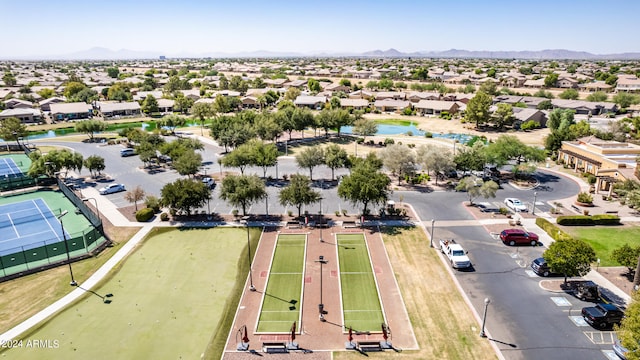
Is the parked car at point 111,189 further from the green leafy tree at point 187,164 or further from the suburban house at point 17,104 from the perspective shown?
the suburban house at point 17,104

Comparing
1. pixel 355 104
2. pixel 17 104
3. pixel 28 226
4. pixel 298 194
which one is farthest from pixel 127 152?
pixel 355 104

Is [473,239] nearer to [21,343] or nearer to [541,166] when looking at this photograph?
[541,166]

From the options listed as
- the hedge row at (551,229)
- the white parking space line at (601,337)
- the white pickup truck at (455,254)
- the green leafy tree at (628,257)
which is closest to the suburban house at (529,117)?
the hedge row at (551,229)

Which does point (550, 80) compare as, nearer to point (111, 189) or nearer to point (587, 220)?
point (587, 220)

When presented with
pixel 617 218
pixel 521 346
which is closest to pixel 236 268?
pixel 521 346

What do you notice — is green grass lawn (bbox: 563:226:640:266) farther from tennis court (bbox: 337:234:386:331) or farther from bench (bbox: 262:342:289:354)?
bench (bbox: 262:342:289:354)

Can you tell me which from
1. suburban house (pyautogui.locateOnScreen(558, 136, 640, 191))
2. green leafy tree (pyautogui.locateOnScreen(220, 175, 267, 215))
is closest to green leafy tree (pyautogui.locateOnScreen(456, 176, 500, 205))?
suburban house (pyautogui.locateOnScreen(558, 136, 640, 191))
